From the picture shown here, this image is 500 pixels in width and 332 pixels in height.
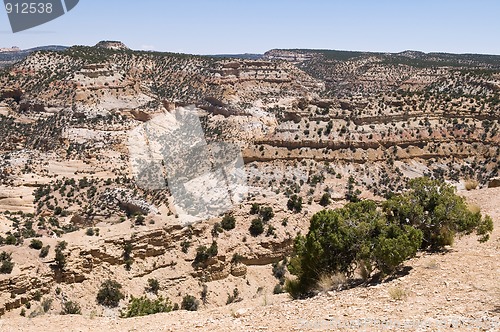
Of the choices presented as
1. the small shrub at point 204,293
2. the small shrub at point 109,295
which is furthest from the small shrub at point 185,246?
the small shrub at point 109,295

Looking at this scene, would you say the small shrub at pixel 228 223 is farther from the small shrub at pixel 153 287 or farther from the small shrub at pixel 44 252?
the small shrub at pixel 44 252

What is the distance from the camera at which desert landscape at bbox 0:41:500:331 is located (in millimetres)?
10531

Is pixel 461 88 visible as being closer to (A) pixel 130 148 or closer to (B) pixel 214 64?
(B) pixel 214 64

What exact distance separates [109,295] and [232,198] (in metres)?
13.7

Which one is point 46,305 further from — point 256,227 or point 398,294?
point 398,294

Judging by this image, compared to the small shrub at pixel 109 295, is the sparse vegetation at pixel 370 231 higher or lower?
higher

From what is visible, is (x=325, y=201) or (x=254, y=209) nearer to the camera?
(x=254, y=209)

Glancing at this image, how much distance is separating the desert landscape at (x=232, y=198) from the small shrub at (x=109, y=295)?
0.10 m

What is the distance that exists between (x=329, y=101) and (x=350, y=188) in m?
22.1

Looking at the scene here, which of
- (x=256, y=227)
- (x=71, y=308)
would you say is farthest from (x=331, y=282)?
(x=256, y=227)

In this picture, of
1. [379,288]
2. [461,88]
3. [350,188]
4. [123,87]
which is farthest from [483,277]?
[461,88]

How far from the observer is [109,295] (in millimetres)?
19297

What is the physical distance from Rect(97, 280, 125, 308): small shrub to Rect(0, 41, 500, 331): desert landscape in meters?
0.10

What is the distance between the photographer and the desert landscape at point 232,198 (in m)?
10.5
